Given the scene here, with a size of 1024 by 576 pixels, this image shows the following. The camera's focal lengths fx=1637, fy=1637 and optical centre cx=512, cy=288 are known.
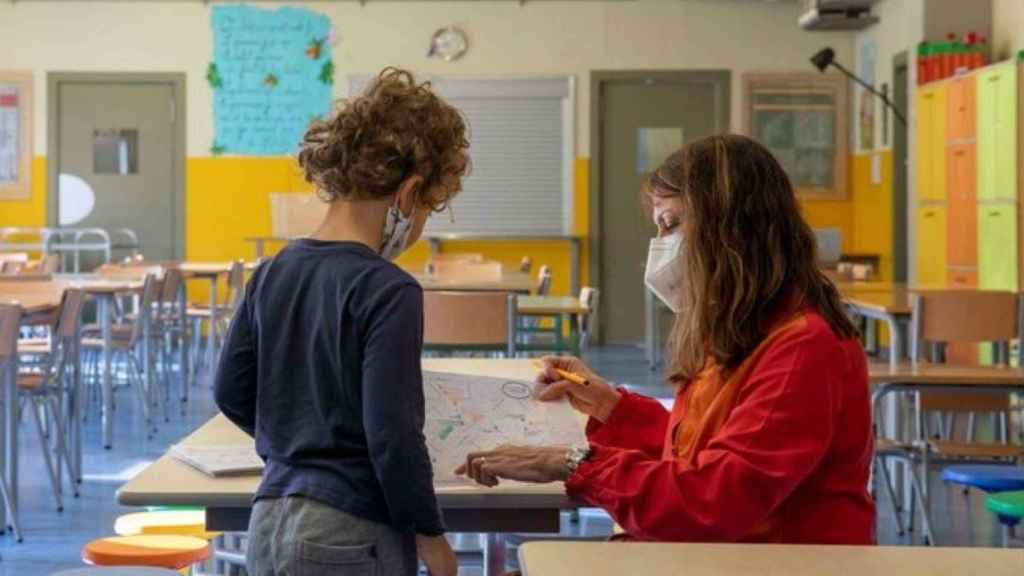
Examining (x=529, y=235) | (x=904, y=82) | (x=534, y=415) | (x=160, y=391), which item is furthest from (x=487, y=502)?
(x=529, y=235)

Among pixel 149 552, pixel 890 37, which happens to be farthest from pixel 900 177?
pixel 149 552

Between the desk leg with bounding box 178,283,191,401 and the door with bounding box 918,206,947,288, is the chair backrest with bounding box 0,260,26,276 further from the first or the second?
the door with bounding box 918,206,947,288

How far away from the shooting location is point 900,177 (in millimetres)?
11453

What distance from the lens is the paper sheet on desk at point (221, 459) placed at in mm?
2384

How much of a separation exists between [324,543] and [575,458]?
13.6 inches

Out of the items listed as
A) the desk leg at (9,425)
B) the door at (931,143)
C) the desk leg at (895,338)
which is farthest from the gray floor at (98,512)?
the door at (931,143)

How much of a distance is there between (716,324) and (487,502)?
45 cm

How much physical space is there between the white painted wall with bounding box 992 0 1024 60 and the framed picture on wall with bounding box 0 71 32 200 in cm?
743

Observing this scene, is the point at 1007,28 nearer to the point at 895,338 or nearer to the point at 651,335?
the point at 651,335

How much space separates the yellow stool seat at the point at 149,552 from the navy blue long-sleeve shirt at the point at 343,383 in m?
1.00

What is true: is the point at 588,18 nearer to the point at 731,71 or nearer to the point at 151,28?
the point at 731,71

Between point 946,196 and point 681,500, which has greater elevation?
point 946,196

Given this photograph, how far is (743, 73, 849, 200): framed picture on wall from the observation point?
12867 millimetres

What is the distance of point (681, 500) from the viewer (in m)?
1.96
